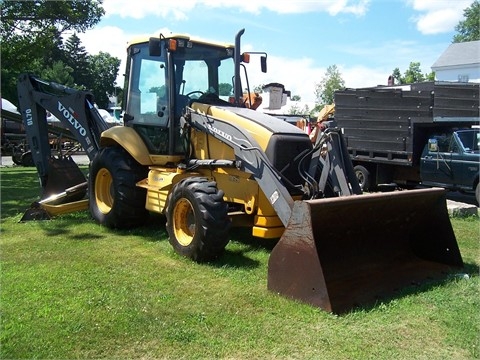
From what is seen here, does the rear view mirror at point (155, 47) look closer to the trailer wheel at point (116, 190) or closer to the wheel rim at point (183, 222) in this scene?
the trailer wheel at point (116, 190)

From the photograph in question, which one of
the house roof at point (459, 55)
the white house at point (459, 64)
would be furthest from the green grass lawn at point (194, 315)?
the house roof at point (459, 55)

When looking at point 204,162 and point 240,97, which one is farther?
point 240,97

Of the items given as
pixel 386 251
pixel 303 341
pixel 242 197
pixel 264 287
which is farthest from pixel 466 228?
pixel 303 341

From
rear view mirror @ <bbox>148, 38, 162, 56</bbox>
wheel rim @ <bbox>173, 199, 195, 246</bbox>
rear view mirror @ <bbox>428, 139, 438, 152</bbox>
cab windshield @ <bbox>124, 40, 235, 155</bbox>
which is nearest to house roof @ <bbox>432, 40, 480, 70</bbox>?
rear view mirror @ <bbox>428, 139, 438, 152</bbox>

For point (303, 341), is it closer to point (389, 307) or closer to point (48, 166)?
point (389, 307)

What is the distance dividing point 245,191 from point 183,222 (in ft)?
2.82

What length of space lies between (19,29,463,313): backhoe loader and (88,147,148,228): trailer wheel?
0.02 metres

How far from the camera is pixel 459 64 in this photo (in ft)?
159

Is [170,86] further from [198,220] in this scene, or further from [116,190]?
[198,220]

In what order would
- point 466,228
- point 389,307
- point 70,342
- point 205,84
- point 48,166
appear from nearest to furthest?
point 70,342 < point 389,307 < point 205,84 < point 466,228 < point 48,166

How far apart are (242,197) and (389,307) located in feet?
7.82

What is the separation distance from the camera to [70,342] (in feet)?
12.4

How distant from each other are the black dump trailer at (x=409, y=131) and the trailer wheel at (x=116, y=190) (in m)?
7.72

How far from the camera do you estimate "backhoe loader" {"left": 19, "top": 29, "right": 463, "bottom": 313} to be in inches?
192
